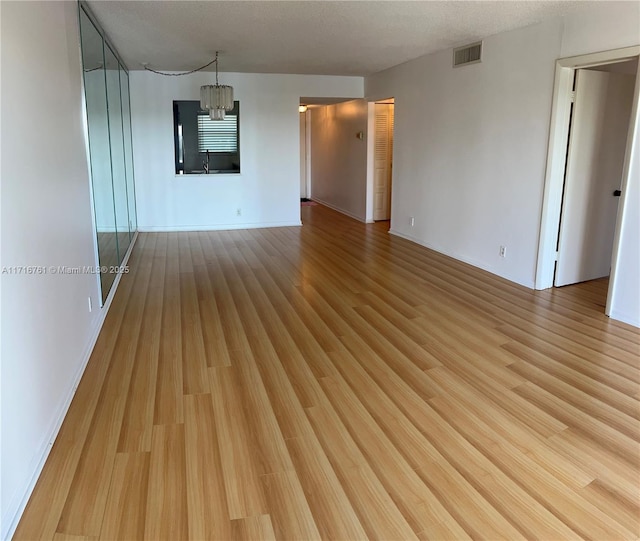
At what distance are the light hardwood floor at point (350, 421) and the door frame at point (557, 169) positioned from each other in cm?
31

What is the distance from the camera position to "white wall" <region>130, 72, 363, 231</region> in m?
7.91

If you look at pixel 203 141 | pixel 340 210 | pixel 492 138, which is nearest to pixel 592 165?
pixel 492 138

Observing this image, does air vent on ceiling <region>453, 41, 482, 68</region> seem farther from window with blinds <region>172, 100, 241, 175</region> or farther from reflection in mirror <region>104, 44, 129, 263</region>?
reflection in mirror <region>104, 44, 129, 263</region>

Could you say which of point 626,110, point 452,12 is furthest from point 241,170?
point 626,110

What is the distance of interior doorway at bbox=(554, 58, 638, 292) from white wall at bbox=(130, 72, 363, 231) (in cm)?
463

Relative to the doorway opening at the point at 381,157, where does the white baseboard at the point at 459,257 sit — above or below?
below

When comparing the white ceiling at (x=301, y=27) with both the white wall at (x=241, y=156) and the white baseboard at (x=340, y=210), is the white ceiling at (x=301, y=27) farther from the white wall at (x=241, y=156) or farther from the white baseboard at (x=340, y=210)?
the white baseboard at (x=340, y=210)

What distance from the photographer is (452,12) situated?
443 cm

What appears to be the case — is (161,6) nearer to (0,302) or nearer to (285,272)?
(285,272)

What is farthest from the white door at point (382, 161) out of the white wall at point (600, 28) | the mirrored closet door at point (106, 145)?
the white wall at point (600, 28)

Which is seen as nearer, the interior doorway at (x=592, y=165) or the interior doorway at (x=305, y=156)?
the interior doorway at (x=592, y=165)

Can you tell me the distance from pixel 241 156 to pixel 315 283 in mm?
3965

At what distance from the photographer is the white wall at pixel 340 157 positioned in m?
9.21

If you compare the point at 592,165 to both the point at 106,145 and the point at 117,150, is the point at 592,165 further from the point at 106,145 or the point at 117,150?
the point at 117,150
